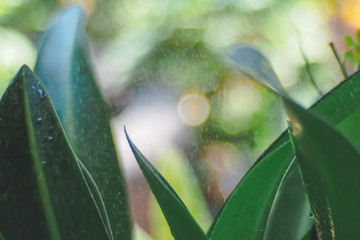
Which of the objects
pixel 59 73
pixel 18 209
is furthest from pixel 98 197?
pixel 59 73

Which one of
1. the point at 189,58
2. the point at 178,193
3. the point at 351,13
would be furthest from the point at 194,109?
the point at 178,193

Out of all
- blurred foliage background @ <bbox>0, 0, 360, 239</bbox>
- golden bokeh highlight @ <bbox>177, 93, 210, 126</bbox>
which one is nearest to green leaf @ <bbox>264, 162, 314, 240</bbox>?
blurred foliage background @ <bbox>0, 0, 360, 239</bbox>

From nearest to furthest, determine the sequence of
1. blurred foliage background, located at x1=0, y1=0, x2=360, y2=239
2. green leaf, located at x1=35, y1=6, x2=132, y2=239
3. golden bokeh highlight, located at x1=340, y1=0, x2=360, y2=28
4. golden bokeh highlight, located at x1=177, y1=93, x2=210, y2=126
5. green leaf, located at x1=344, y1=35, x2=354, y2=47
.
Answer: green leaf, located at x1=35, y1=6, x2=132, y2=239, green leaf, located at x1=344, y1=35, x2=354, y2=47, golden bokeh highlight, located at x1=340, y1=0, x2=360, y2=28, blurred foliage background, located at x1=0, y1=0, x2=360, y2=239, golden bokeh highlight, located at x1=177, y1=93, x2=210, y2=126

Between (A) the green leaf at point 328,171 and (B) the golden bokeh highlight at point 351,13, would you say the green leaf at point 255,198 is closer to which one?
(A) the green leaf at point 328,171

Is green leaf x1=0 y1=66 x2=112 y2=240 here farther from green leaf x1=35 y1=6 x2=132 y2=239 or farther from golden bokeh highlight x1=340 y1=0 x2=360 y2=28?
golden bokeh highlight x1=340 y1=0 x2=360 y2=28

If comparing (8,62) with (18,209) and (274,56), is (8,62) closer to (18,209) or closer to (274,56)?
(274,56)

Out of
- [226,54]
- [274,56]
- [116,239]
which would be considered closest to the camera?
[226,54]
